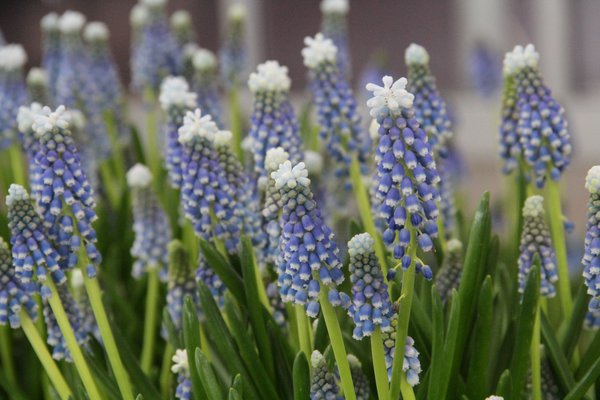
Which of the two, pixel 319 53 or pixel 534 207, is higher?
pixel 319 53

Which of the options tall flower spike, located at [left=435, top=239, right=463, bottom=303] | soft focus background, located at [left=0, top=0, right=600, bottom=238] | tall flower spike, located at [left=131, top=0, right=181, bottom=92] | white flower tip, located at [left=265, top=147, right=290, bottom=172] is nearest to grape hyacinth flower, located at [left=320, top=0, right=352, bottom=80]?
tall flower spike, located at [left=131, top=0, right=181, bottom=92]

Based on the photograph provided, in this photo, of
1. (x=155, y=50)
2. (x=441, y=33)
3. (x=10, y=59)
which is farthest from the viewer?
(x=441, y=33)

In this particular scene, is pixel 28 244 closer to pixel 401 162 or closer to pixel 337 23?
pixel 401 162

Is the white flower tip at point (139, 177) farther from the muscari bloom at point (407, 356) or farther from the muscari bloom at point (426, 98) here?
the muscari bloom at point (407, 356)

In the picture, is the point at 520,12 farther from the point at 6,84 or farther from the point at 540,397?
the point at 540,397

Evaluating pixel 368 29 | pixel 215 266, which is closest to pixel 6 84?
pixel 215 266

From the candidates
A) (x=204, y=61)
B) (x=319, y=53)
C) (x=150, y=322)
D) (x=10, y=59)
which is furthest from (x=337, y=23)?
(x=150, y=322)

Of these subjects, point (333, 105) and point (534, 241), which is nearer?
point (534, 241)
